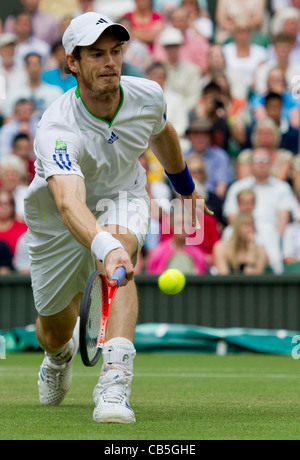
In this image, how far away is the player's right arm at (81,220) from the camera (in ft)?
14.4

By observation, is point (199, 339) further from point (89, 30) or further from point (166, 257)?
A: point (89, 30)

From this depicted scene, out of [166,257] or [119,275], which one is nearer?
[119,275]

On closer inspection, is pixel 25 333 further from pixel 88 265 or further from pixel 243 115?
pixel 88 265

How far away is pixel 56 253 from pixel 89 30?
4.67 feet

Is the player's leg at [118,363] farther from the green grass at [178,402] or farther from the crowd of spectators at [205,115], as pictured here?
the crowd of spectators at [205,115]

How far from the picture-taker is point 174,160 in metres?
5.98

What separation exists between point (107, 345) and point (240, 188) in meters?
7.09

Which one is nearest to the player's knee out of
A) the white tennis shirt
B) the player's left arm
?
the white tennis shirt

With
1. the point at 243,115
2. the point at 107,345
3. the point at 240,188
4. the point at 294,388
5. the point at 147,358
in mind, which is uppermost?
the point at 243,115

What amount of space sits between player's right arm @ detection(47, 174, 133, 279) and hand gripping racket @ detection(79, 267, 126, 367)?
2.9 inches

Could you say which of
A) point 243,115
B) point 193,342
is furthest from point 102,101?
point 243,115

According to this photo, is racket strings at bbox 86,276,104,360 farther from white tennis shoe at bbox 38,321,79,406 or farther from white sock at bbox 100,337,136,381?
white tennis shoe at bbox 38,321,79,406

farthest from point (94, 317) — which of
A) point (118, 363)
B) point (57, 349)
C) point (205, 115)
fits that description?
point (205, 115)

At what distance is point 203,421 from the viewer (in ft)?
15.9
